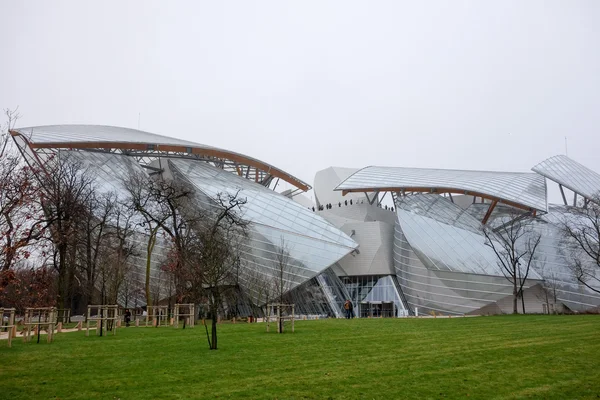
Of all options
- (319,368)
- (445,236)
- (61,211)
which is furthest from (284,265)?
(319,368)

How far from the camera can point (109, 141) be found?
5325 centimetres

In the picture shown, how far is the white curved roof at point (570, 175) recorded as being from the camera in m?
48.8

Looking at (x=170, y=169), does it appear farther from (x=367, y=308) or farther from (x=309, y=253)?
(x=367, y=308)

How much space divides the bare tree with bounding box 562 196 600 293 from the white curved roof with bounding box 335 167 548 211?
3.27 m

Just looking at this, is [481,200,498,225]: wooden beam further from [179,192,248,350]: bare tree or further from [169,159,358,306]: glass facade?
[179,192,248,350]: bare tree

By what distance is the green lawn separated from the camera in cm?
1006

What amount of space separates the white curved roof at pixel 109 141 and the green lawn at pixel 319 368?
122 feet

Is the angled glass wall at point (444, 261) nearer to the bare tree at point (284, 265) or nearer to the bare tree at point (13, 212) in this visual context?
the bare tree at point (284, 265)

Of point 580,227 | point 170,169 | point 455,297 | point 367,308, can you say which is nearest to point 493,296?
point 455,297

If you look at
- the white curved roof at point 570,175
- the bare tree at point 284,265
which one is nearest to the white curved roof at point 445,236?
the white curved roof at point 570,175

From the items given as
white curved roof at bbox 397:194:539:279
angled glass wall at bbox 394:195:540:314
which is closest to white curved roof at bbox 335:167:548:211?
white curved roof at bbox 397:194:539:279

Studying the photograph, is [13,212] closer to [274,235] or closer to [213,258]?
[213,258]

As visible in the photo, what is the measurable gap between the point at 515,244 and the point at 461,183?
9554 mm

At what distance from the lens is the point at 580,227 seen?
46312 mm
